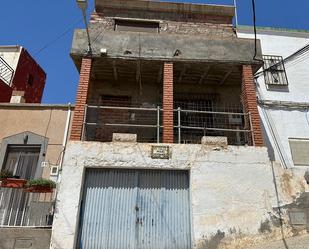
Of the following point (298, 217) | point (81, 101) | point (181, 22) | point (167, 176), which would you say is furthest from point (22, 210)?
point (181, 22)

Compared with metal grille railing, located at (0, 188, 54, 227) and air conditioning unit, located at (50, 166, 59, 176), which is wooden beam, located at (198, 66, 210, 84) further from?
metal grille railing, located at (0, 188, 54, 227)

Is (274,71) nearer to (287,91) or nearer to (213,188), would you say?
(287,91)

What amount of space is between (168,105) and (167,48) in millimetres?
2103

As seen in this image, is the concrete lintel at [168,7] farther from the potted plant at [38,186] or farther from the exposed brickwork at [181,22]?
the potted plant at [38,186]

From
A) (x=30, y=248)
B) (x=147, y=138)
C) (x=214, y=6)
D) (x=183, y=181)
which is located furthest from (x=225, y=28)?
(x=30, y=248)

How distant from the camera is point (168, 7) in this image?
39.1 feet

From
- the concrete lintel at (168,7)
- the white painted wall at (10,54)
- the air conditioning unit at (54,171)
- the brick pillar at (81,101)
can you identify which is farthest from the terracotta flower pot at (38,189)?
the white painted wall at (10,54)

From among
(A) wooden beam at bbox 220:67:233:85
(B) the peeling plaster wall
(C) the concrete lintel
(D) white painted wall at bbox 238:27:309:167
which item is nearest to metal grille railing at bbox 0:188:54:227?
(B) the peeling plaster wall

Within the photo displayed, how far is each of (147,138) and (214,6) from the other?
603cm

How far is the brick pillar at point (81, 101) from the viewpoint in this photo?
8320 mm

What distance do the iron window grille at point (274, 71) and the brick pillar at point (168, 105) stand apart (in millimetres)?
5003

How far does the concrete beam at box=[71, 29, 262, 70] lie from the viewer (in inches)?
379

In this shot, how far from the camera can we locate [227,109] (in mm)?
11352

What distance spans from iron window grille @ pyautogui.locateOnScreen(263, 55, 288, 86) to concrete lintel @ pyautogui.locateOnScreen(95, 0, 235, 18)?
2.58 meters
